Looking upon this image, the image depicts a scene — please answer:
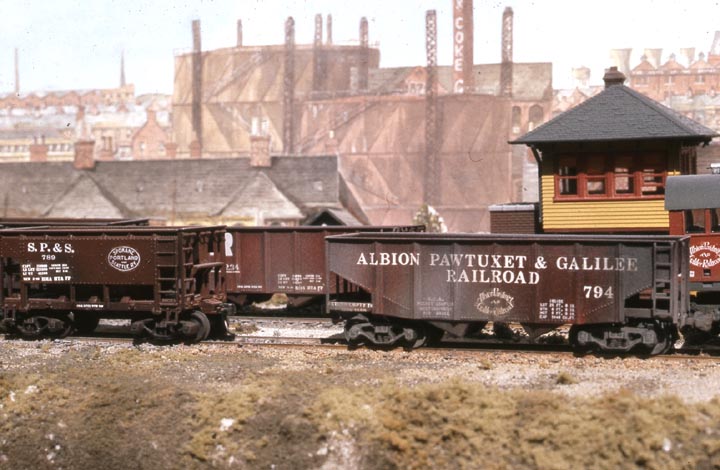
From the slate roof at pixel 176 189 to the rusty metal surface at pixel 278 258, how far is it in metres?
25.5

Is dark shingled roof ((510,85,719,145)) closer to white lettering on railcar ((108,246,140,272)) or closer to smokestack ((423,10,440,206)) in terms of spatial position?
white lettering on railcar ((108,246,140,272))

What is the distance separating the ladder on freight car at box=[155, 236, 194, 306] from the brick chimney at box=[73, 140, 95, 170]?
40.3 metres

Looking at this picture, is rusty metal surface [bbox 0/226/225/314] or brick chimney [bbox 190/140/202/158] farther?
brick chimney [bbox 190/140/202/158]

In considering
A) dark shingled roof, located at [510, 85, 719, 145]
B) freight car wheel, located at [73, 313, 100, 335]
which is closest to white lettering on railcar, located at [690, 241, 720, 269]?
dark shingled roof, located at [510, 85, 719, 145]

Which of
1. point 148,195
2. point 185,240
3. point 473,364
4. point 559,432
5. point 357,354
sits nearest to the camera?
point 559,432

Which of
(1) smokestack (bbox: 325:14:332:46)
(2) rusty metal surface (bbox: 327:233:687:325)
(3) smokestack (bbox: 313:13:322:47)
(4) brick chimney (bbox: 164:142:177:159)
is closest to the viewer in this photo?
(2) rusty metal surface (bbox: 327:233:687:325)

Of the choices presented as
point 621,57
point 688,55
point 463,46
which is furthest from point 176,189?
point 621,57

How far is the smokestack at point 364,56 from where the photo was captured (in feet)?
259

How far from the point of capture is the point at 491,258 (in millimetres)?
16250

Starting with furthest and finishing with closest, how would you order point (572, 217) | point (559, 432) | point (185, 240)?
point (572, 217) → point (185, 240) → point (559, 432)

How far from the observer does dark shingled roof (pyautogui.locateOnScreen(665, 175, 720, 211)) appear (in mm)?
16906

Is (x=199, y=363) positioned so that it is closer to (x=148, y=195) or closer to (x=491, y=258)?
(x=491, y=258)


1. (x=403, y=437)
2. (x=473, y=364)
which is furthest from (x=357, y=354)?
(x=403, y=437)

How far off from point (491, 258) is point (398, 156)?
5218 centimetres
